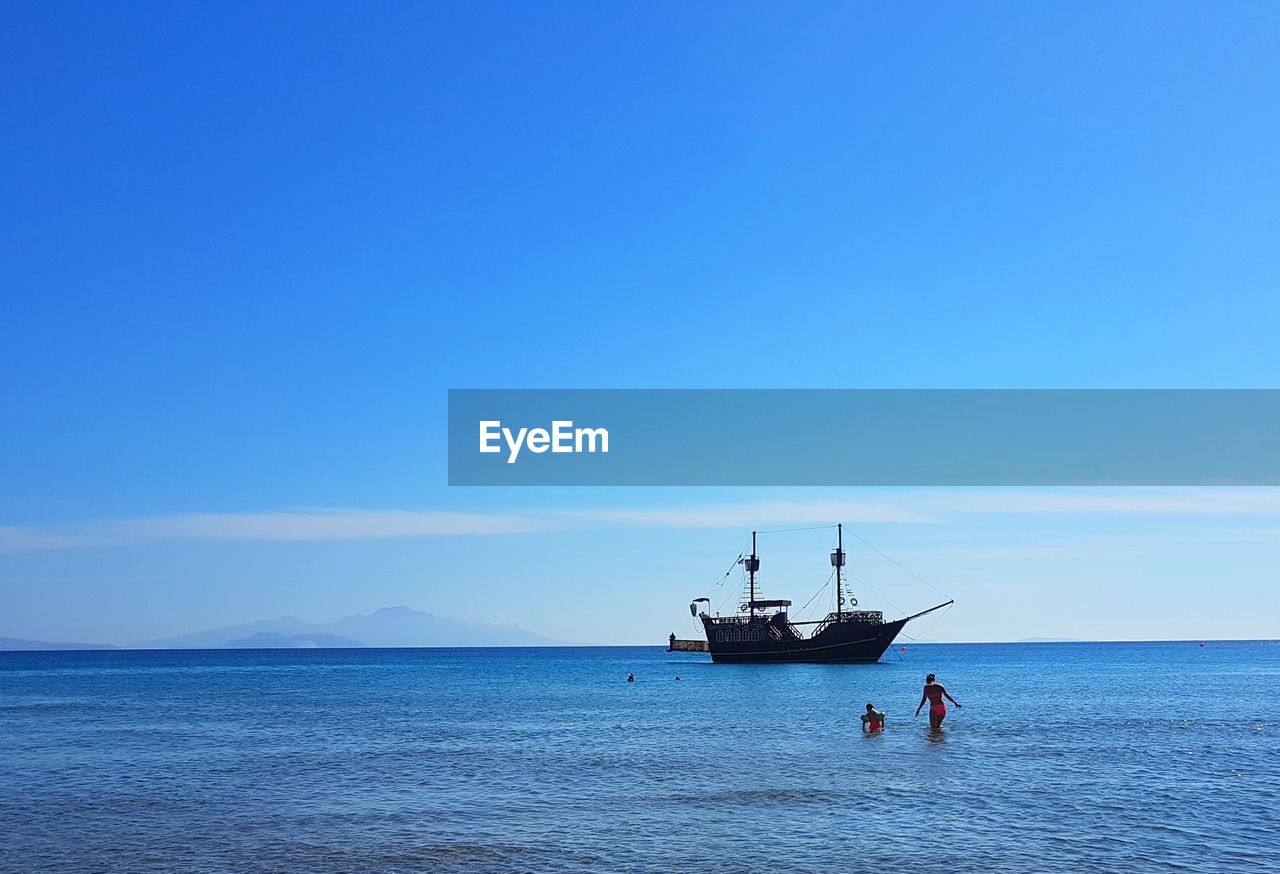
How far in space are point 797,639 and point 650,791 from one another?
3465 inches

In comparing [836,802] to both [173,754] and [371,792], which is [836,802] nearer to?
[371,792]

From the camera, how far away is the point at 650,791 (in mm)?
28219

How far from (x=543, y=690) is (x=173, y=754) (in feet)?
172

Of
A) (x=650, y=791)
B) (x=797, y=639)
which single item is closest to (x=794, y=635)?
(x=797, y=639)

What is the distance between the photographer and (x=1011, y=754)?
3566cm

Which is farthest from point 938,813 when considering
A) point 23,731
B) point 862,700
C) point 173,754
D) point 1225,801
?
point 23,731

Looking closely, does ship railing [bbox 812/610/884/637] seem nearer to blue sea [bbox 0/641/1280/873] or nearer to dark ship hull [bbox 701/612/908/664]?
dark ship hull [bbox 701/612/908/664]

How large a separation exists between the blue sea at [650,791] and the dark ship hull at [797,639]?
50640mm

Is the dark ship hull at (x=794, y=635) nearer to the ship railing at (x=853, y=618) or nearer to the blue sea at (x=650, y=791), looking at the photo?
the ship railing at (x=853, y=618)

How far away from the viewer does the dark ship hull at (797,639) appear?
10975 cm

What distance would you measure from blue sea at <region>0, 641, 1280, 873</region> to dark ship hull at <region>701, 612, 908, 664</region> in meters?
50.6

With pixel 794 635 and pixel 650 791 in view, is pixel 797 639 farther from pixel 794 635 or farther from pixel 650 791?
pixel 650 791

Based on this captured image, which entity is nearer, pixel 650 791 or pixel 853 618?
pixel 650 791

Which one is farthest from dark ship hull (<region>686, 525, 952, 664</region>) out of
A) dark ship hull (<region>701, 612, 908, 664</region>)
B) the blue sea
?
the blue sea
